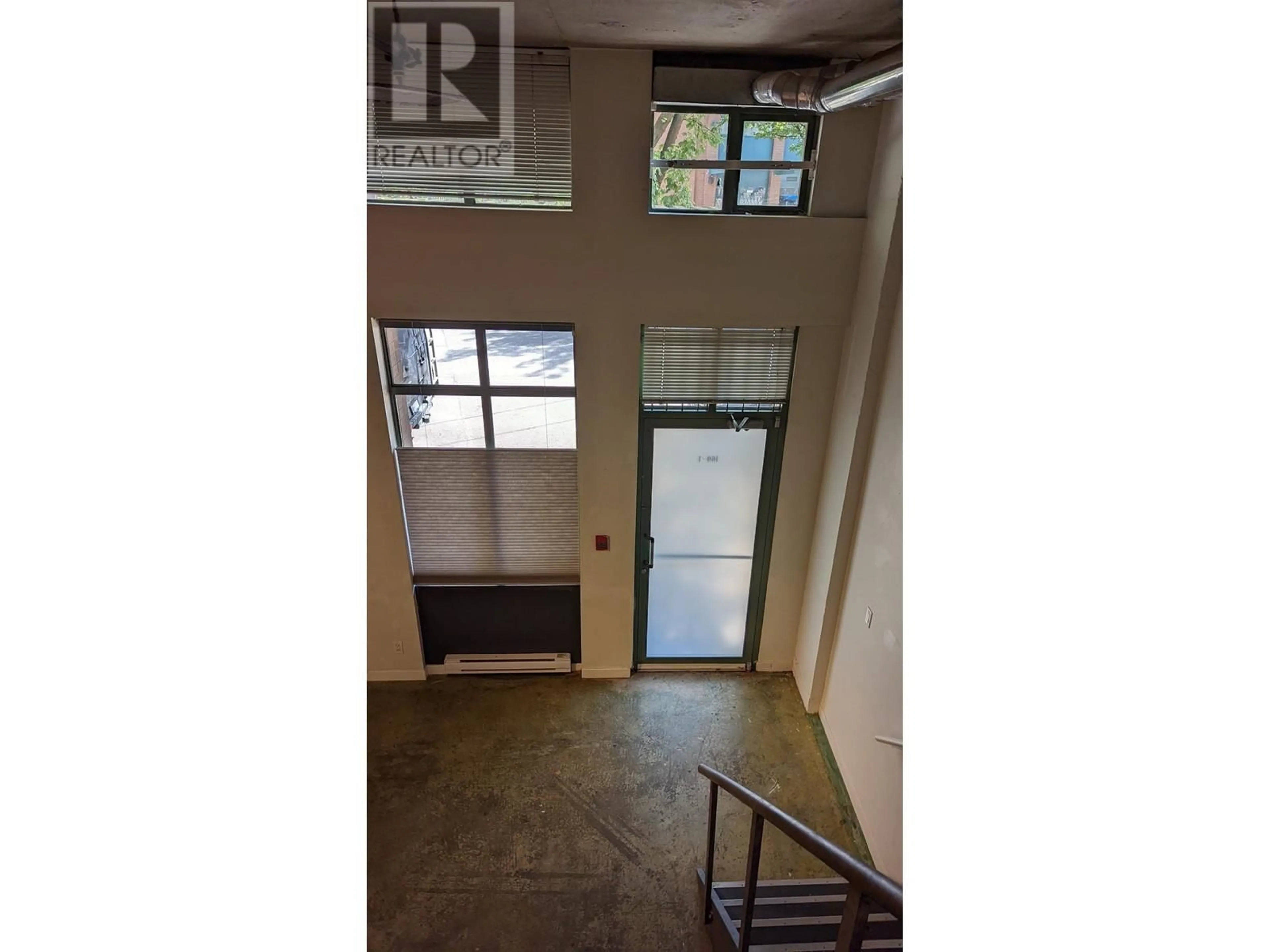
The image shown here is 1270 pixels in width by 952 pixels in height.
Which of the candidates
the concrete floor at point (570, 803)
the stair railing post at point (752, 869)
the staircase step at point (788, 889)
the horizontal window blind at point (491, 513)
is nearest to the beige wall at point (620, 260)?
the horizontal window blind at point (491, 513)

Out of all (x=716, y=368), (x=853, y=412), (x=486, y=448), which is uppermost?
(x=716, y=368)

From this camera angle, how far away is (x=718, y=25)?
2609 mm

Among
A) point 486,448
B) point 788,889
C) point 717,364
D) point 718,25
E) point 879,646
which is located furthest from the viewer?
point 486,448

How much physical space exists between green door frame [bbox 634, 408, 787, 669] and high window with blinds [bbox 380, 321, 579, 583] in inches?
18.1

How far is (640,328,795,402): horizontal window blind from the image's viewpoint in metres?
3.82

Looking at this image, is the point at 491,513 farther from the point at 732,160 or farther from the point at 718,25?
the point at 718,25

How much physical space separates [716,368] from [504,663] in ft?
8.80

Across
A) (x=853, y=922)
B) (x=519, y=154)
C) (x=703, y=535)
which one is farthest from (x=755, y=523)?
(x=853, y=922)

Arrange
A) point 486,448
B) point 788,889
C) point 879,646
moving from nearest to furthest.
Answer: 1. point 788,889
2. point 879,646
3. point 486,448

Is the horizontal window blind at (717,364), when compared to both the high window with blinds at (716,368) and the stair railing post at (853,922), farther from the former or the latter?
the stair railing post at (853,922)

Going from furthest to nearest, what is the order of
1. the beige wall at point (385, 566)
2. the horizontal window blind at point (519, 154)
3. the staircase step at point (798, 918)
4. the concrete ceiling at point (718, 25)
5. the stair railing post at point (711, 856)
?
the beige wall at point (385, 566) → the horizontal window blind at point (519, 154) → the stair railing post at point (711, 856) → the concrete ceiling at point (718, 25) → the staircase step at point (798, 918)

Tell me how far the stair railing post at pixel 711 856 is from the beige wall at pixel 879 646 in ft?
3.03

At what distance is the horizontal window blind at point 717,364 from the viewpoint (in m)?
3.82
